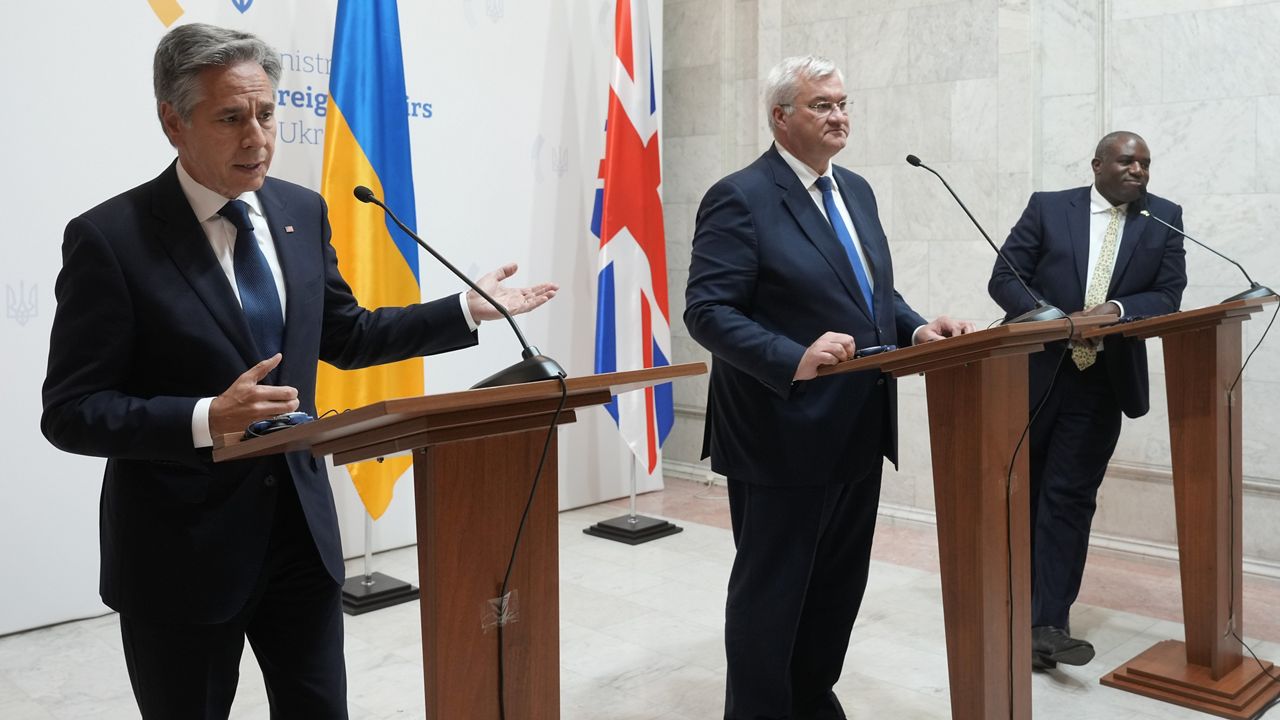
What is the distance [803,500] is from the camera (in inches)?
108

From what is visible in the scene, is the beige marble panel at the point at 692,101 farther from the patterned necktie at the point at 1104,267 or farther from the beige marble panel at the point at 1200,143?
the patterned necktie at the point at 1104,267

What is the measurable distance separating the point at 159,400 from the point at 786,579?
62.0 inches

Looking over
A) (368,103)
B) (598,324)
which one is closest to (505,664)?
(368,103)

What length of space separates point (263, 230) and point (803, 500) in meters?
1.41

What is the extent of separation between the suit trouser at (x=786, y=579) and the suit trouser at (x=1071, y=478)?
118 centimetres

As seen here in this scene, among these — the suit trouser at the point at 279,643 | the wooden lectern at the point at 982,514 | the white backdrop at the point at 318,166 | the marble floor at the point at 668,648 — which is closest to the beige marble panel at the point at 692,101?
the white backdrop at the point at 318,166

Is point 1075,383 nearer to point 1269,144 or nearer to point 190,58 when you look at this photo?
point 1269,144

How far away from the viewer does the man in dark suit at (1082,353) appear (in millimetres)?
3771

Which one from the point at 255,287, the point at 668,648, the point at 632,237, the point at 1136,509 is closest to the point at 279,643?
the point at 255,287

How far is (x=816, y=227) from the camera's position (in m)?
2.78

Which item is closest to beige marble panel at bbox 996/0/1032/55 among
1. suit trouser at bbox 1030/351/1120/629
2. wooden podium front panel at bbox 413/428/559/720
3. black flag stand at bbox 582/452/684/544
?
suit trouser at bbox 1030/351/1120/629

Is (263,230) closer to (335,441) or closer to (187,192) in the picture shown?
(187,192)

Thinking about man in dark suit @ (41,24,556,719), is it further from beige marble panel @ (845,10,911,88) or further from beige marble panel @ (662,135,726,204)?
beige marble panel @ (662,135,726,204)

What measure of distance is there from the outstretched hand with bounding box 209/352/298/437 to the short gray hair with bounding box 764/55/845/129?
5.22ft
